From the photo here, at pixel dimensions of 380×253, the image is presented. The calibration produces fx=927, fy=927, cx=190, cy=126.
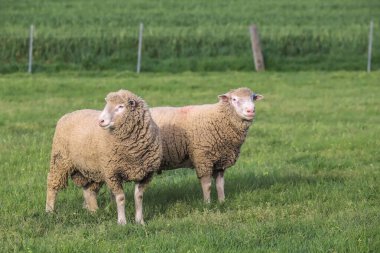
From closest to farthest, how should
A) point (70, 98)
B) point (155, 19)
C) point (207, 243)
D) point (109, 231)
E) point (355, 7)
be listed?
1. point (207, 243)
2. point (109, 231)
3. point (70, 98)
4. point (155, 19)
5. point (355, 7)

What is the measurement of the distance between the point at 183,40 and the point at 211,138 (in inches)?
782

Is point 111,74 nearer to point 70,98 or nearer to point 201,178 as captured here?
point 70,98

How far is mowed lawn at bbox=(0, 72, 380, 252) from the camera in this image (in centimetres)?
786

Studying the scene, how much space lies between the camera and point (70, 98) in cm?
2072

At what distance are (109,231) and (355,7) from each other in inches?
1309

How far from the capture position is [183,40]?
99.1 ft

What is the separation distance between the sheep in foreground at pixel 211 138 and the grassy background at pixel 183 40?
17.0 meters

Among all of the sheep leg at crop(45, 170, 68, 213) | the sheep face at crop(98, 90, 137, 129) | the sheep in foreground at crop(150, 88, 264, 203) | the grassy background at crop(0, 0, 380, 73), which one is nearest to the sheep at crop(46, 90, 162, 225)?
the sheep face at crop(98, 90, 137, 129)

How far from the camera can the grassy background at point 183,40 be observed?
2825 cm

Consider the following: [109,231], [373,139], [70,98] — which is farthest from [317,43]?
[109,231]

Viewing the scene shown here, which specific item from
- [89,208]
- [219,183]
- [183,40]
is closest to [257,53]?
[183,40]

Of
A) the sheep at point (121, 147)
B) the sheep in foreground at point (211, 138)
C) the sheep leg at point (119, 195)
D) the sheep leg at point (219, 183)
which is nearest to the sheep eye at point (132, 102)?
the sheep at point (121, 147)

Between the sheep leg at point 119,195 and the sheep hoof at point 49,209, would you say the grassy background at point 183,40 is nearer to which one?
the sheep hoof at point 49,209

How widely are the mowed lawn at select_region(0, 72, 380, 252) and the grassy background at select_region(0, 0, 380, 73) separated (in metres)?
6.91
